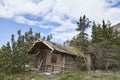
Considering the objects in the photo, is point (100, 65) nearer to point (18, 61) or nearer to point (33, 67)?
point (33, 67)

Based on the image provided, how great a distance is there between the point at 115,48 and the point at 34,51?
12814mm

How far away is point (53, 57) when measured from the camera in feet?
91.7

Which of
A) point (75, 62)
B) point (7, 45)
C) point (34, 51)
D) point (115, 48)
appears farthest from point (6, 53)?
point (115, 48)

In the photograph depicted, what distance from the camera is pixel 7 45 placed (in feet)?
81.8

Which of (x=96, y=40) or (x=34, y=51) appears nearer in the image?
(x=34, y=51)

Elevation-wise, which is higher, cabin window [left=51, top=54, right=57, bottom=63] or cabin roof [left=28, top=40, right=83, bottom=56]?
cabin roof [left=28, top=40, right=83, bottom=56]

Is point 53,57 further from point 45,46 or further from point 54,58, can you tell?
point 45,46

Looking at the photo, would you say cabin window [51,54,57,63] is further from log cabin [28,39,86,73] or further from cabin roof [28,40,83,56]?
cabin roof [28,40,83,56]

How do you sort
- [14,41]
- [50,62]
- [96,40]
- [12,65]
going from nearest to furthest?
[12,65]
[14,41]
[50,62]
[96,40]

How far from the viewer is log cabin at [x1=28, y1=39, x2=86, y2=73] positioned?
1043 inches

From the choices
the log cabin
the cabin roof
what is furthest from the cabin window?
the cabin roof

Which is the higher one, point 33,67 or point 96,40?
point 96,40

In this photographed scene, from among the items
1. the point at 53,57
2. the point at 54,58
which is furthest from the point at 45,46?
the point at 54,58

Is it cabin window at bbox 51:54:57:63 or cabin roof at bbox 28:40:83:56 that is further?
cabin window at bbox 51:54:57:63
